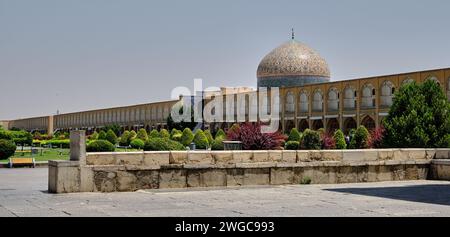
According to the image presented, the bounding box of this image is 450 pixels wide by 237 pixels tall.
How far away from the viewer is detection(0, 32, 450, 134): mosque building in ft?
130

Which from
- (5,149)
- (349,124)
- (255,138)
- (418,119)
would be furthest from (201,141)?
(255,138)

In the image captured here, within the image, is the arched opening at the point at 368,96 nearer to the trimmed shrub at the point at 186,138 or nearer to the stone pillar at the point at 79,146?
the trimmed shrub at the point at 186,138

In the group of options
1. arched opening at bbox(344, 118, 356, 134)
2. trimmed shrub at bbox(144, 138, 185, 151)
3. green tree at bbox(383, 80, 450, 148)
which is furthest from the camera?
arched opening at bbox(344, 118, 356, 134)

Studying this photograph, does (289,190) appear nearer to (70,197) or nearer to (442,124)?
(70,197)

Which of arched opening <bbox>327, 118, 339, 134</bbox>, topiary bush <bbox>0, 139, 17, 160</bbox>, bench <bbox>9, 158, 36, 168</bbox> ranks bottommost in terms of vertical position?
bench <bbox>9, 158, 36, 168</bbox>

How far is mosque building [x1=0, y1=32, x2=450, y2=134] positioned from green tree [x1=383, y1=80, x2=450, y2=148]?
468 inches

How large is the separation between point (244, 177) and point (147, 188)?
158 centimetres

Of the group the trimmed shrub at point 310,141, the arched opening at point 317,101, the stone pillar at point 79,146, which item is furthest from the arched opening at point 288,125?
the stone pillar at point 79,146

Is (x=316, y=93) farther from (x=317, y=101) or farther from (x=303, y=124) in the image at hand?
(x=303, y=124)

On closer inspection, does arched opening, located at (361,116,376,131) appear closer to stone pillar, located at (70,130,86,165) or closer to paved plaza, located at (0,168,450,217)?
paved plaza, located at (0,168,450,217)

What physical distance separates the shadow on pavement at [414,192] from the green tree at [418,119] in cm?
1010

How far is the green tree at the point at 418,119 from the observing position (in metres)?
20.2

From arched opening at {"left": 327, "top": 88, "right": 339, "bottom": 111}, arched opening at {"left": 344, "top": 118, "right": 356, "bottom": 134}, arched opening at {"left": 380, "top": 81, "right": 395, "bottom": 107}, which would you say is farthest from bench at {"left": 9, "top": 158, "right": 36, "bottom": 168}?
arched opening at {"left": 327, "top": 88, "right": 339, "bottom": 111}
